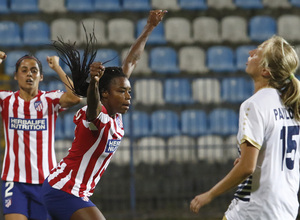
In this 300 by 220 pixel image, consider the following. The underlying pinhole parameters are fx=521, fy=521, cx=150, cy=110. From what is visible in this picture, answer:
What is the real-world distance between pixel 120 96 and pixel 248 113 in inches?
40.7

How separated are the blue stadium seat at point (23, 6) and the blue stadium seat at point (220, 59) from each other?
12.9 feet

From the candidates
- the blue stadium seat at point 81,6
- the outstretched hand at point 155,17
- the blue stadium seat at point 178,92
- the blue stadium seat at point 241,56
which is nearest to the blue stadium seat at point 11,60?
the blue stadium seat at point 81,6

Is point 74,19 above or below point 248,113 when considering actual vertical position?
above

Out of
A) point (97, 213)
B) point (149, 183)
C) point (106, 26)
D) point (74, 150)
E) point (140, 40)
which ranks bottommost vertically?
point (149, 183)

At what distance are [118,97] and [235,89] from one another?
17.9 ft

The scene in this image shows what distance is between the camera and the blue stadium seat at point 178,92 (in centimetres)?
909

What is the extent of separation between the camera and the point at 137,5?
1138cm

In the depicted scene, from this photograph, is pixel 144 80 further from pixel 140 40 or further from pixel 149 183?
pixel 140 40

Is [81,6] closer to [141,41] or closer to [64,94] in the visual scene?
[64,94]

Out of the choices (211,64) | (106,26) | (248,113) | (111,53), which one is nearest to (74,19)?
(106,26)

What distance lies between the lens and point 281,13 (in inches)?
465

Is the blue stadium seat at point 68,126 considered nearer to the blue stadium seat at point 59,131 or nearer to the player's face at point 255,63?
the blue stadium seat at point 59,131

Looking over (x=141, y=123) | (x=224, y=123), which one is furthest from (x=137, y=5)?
(x=224, y=123)

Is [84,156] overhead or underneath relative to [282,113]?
underneath
